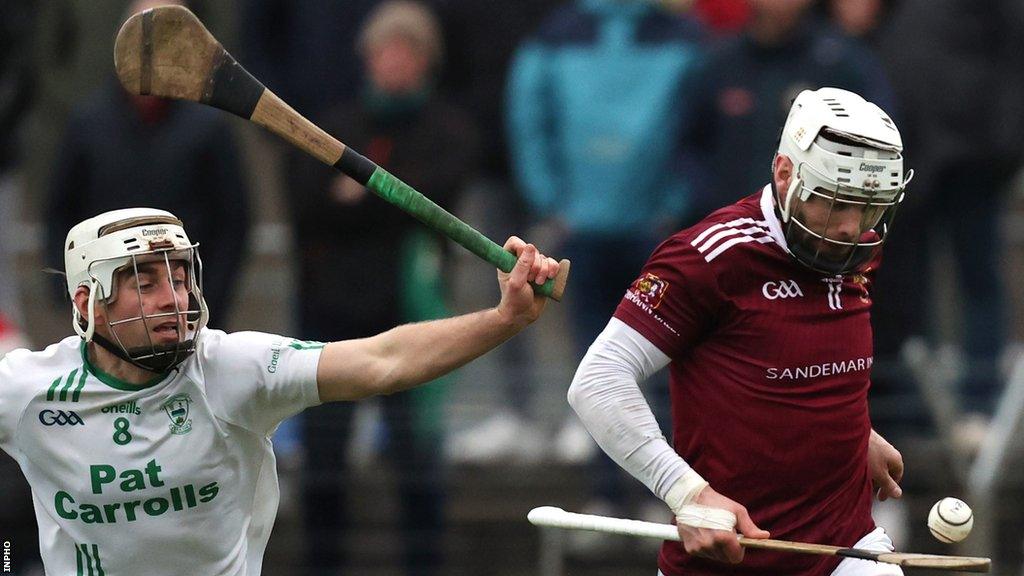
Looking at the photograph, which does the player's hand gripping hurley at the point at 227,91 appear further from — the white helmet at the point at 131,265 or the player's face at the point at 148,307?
the player's face at the point at 148,307

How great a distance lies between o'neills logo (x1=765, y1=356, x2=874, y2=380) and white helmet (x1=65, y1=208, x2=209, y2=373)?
1.66 metres

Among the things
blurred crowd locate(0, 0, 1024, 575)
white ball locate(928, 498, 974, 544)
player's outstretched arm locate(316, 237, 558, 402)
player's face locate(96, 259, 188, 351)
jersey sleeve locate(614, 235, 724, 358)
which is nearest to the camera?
player's outstretched arm locate(316, 237, 558, 402)

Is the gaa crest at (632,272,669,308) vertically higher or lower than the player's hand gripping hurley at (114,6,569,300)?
lower

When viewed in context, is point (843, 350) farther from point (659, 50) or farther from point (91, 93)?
point (91, 93)

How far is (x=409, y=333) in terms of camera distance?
18.6 feet

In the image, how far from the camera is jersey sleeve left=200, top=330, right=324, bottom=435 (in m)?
5.75

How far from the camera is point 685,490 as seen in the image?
5754mm

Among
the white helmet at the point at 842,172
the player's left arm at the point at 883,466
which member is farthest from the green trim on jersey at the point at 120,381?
the player's left arm at the point at 883,466

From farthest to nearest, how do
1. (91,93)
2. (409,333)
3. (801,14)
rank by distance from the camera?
(91,93) < (801,14) < (409,333)

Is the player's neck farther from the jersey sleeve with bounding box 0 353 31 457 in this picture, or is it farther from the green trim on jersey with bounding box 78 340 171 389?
the jersey sleeve with bounding box 0 353 31 457

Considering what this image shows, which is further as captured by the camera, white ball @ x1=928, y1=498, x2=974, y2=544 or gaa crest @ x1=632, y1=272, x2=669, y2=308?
white ball @ x1=928, y1=498, x2=974, y2=544

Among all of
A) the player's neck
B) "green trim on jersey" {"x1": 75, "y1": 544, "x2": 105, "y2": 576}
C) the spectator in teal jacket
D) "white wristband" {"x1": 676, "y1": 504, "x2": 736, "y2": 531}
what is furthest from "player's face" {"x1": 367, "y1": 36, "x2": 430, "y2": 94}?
"white wristband" {"x1": 676, "y1": 504, "x2": 736, "y2": 531}

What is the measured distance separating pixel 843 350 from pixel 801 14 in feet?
12.5

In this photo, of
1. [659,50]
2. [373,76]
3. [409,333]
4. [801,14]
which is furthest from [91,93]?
[409,333]
